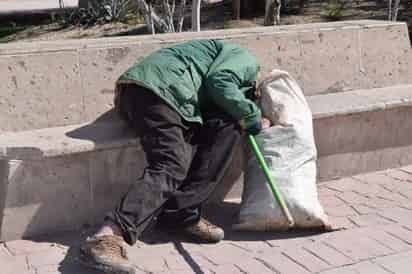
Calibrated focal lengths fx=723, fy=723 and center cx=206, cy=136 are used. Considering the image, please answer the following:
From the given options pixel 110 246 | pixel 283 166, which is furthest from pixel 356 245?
pixel 110 246

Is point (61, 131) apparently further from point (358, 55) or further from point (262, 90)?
point (358, 55)

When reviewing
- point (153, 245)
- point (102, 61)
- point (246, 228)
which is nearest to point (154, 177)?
point (153, 245)

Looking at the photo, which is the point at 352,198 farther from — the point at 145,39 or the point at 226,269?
the point at 145,39

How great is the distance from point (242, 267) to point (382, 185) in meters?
1.70

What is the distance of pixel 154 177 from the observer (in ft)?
13.0

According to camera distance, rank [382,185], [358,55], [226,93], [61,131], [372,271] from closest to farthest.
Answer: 1. [372,271]
2. [226,93]
3. [61,131]
4. [382,185]
5. [358,55]

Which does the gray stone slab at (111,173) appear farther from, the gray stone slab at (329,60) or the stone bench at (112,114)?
the gray stone slab at (329,60)

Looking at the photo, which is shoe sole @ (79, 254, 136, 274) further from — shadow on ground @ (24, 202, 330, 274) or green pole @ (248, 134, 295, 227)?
green pole @ (248, 134, 295, 227)

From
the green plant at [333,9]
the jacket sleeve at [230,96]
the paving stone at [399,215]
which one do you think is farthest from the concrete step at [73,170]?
the green plant at [333,9]

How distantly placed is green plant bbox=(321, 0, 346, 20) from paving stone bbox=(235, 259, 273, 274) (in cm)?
830

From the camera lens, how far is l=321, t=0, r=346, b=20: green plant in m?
11.9

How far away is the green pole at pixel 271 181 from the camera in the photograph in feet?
13.8

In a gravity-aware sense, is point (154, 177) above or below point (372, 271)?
above

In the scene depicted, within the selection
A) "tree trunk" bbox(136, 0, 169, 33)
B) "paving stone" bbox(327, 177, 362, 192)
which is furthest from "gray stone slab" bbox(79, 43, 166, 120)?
"tree trunk" bbox(136, 0, 169, 33)
